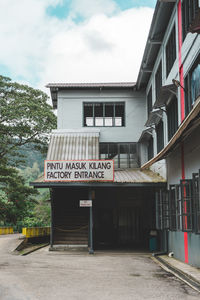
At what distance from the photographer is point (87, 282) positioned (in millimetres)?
10016

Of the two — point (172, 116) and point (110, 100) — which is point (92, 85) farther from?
point (172, 116)

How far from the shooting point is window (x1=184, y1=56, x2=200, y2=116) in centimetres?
1333

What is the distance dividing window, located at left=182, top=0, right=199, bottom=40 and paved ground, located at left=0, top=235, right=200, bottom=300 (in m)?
8.09

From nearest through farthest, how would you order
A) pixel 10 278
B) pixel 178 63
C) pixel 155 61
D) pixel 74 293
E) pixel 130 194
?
pixel 74 293, pixel 10 278, pixel 178 63, pixel 155 61, pixel 130 194

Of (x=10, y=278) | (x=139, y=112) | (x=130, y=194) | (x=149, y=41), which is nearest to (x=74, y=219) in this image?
(x=130, y=194)

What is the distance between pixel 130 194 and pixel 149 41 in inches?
362

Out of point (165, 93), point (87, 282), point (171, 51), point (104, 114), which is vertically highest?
point (171, 51)

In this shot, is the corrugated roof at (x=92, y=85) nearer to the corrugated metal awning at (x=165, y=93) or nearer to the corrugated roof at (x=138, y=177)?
Result: the corrugated roof at (x=138, y=177)

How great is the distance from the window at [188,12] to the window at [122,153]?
11718 mm

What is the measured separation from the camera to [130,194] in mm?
24297

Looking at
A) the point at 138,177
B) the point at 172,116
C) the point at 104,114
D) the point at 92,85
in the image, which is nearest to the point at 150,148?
the point at 104,114

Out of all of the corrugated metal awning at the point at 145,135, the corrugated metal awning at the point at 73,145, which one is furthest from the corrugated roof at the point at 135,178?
the corrugated metal awning at the point at 73,145

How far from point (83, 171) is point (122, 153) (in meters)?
7.30

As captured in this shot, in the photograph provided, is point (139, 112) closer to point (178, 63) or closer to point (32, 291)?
point (178, 63)
